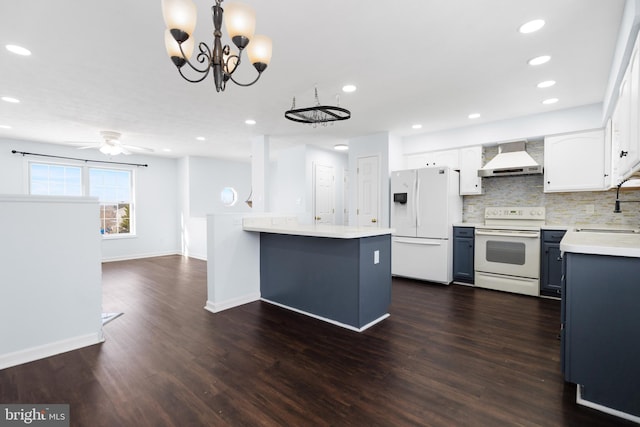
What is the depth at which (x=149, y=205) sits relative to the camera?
7.38 meters

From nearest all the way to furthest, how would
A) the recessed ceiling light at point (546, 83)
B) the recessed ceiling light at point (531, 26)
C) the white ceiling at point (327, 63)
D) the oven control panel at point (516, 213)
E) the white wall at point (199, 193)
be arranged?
the white ceiling at point (327, 63)
the recessed ceiling light at point (531, 26)
the recessed ceiling light at point (546, 83)
the oven control panel at point (516, 213)
the white wall at point (199, 193)

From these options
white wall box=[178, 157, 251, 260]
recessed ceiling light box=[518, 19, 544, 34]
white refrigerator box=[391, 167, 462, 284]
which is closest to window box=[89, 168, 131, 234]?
white wall box=[178, 157, 251, 260]

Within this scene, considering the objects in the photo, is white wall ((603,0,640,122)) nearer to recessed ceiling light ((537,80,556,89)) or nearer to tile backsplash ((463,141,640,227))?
recessed ceiling light ((537,80,556,89))

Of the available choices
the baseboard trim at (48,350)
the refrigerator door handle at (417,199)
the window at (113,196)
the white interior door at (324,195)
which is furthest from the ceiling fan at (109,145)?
the refrigerator door handle at (417,199)

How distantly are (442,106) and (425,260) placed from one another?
2.26 metres

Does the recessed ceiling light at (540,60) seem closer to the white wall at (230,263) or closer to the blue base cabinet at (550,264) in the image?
the blue base cabinet at (550,264)

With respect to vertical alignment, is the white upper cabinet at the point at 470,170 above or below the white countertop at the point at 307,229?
above

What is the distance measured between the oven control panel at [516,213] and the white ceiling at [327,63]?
4.45 ft

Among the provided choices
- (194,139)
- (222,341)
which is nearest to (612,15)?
(222,341)

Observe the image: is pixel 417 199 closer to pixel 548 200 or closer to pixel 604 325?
pixel 548 200

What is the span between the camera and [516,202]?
4.52 m

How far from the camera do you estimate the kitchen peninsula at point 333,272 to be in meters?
2.88

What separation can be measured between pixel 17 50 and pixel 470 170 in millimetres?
5371

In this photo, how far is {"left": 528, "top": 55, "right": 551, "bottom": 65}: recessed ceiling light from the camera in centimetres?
261
